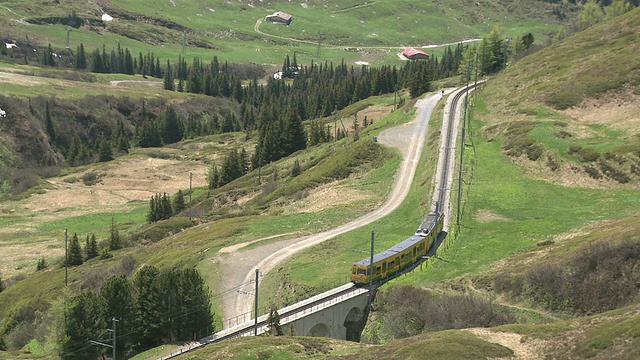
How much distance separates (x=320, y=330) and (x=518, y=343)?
931 inches

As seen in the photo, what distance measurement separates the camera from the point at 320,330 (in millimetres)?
68062

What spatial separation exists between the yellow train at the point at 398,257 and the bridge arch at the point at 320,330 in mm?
6258

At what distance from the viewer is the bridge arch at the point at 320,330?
2657 inches

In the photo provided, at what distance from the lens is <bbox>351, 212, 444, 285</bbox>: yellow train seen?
71125mm

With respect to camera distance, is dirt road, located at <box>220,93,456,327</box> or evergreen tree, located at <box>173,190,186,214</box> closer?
dirt road, located at <box>220,93,456,327</box>

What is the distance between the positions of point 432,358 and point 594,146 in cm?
7040

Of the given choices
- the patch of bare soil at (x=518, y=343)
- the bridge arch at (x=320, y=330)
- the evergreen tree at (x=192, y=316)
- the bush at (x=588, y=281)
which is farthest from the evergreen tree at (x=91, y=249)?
the patch of bare soil at (x=518, y=343)

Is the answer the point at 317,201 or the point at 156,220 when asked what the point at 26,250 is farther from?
the point at 317,201

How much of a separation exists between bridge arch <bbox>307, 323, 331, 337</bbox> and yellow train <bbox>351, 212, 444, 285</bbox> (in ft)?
20.5

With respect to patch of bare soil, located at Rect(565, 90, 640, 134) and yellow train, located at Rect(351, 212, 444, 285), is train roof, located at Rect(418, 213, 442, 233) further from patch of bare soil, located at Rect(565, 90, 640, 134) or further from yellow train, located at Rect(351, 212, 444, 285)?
patch of bare soil, located at Rect(565, 90, 640, 134)

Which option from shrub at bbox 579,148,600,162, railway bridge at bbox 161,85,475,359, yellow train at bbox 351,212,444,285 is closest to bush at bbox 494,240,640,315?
yellow train at bbox 351,212,444,285

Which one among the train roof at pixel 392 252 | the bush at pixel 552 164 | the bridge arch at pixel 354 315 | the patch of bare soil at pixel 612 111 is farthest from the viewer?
the patch of bare soil at pixel 612 111

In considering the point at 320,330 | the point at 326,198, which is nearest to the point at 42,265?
the point at 326,198

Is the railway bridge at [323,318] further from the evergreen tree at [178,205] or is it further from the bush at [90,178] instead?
the bush at [90,178]
